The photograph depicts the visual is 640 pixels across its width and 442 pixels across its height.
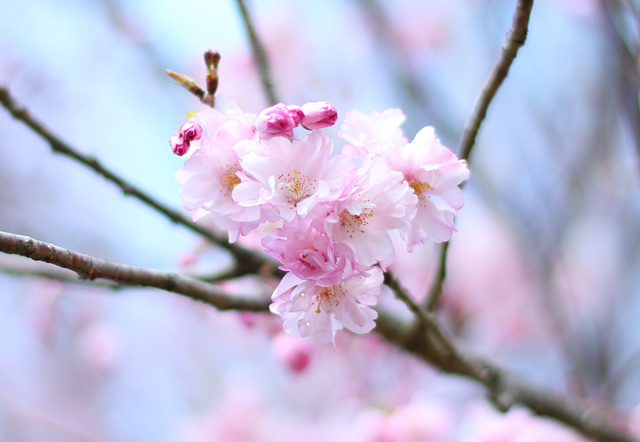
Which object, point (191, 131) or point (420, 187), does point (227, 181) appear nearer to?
point (191, 131)

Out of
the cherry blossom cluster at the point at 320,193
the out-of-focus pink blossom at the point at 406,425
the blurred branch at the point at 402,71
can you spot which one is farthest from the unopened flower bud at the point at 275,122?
the blurred branch at the point at 402,71

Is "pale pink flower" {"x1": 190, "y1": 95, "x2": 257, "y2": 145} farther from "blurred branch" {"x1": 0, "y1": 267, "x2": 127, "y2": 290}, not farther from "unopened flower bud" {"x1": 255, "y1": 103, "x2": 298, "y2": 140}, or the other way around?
"blurred branch" {"x1": 0, "y1": 267, "x2": 127, "y2": 290}

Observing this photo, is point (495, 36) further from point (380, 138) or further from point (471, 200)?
point (380, 138)

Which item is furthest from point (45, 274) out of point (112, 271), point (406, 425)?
point (406, 425)

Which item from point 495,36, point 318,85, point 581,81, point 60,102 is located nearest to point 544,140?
point 581,81

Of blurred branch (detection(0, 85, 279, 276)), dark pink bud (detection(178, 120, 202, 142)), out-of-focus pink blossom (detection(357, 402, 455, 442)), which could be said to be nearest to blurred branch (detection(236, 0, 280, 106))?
blurred branch (detection(0, 85, 279, 276))
